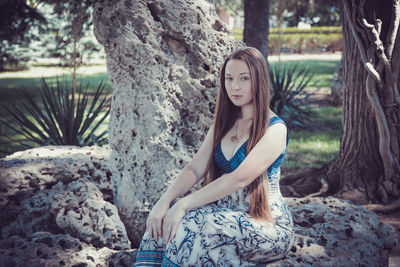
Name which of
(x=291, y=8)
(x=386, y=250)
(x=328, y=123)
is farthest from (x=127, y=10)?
(x=291, y=8)

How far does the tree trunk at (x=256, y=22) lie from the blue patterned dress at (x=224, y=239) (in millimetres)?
5475

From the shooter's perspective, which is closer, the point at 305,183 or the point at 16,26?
the point at 305,183

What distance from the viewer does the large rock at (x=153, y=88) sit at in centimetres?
308

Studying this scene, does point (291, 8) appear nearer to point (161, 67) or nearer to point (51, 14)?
point (51, 14)

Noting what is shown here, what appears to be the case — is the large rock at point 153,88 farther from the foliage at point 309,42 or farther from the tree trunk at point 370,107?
the foliage at point 309,42

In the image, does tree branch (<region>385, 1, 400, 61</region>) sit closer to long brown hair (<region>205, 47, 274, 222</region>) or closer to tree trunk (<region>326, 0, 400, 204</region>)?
tree trunk (<region>326, 0, 400, 204</region>)

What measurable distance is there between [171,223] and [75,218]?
0.88 m

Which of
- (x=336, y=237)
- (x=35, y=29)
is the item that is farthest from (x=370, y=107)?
(x=35, y=29)

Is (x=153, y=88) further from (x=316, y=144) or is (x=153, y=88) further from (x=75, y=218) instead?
(x=316, y=144)

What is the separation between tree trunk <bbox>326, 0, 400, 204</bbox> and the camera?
3.99 metres

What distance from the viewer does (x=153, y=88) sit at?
3.09 m

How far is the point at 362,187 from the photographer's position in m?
4.39

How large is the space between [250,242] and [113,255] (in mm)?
923

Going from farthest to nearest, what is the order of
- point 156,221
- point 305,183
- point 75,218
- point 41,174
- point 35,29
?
point 35,29, point 305,183, point 41,174, point 75,218, point 156,221
